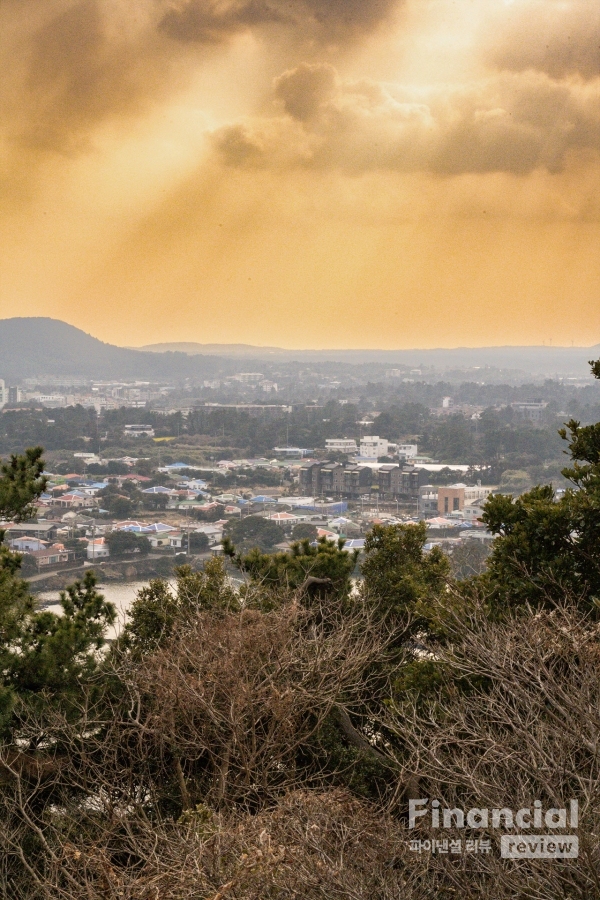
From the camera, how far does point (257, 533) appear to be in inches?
686

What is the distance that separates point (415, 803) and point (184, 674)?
5.55ft

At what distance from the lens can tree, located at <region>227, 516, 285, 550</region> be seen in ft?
56.2

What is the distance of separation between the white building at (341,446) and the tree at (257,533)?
9.79 metres

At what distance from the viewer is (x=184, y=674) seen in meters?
5.64

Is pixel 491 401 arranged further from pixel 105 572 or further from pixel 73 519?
pixel 105 572

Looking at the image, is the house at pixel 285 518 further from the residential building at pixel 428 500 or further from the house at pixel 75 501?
the house at pixel 75 501

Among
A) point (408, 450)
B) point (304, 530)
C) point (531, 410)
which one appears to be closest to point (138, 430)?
point (408, 450)

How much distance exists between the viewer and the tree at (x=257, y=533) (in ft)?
56.2

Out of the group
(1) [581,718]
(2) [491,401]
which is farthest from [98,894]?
(2) [491,401]

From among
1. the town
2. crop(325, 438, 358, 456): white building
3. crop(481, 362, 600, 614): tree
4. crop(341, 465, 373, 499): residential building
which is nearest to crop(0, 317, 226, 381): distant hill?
the town

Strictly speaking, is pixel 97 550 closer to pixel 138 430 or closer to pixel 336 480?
pixel 336 480

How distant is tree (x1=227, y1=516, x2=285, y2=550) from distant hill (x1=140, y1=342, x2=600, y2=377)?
2710cm

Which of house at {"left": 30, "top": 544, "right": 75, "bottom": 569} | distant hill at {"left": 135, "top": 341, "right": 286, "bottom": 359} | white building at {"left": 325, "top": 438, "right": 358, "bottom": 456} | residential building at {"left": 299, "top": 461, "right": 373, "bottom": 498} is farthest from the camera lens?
distant hill at {"left": 135, "top": 341, "right": 286, "bottom": 359}

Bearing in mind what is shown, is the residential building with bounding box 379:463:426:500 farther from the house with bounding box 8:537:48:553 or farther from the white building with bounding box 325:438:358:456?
the house with bounding box 8:537:48:553
